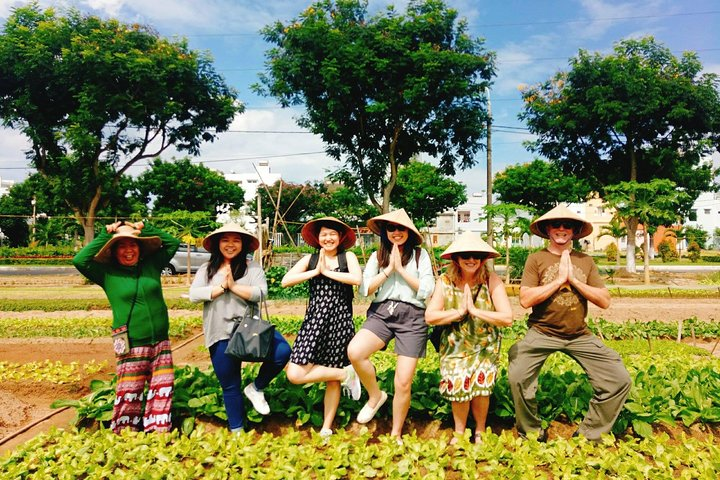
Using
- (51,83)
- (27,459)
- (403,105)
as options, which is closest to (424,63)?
(403,105)

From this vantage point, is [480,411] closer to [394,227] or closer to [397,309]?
[397,309]

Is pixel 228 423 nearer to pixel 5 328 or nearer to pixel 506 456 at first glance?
pixel 506 456

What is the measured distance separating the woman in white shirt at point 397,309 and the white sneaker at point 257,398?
77cm

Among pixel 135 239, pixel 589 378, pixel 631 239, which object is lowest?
pixel 589 378

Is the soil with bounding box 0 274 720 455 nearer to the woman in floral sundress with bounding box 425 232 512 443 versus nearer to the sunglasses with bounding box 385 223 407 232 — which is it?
the woman in floral sundress with bounding box 425 232 512 443

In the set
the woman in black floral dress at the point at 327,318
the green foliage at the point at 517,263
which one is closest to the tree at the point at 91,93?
the green foliage at the point at 517,263

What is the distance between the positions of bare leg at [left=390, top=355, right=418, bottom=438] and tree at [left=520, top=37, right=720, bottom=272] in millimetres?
18808

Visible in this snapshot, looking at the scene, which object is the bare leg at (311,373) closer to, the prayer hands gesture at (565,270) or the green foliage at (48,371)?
the prayer hands gesture at (565,270)

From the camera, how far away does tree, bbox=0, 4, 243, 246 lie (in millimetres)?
17734

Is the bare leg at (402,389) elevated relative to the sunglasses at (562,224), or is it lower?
lower

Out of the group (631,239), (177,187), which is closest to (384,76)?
(631,239)

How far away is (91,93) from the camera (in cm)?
1800

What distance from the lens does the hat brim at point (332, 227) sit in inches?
161

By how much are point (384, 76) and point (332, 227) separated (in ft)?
49.6
